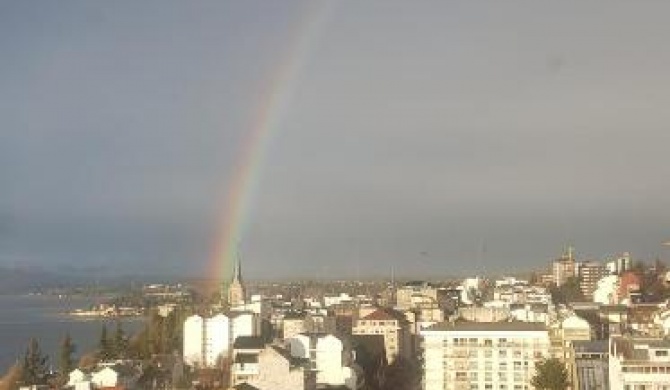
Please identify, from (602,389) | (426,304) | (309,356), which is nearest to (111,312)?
(426,304)

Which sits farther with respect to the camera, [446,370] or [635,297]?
[635,297]

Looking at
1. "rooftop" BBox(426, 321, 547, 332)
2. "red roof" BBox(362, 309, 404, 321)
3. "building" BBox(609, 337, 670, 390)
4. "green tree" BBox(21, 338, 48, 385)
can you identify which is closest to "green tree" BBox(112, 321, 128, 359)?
"green tree" BBox(21, 338, 48, 385)

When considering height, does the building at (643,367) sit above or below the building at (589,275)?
below

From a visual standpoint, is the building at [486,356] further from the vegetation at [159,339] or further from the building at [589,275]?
the building at [589,275]

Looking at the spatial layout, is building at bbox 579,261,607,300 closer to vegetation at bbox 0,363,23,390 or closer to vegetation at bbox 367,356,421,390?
vegetation at bbox 367,356,421,390

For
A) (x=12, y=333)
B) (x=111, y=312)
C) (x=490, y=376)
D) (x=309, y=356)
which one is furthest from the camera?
(x=111, y=312)

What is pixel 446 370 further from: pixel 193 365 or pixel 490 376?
pixel 193 365

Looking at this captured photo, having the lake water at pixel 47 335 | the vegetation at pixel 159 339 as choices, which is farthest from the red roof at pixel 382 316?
the lake water at pixel 47 335
